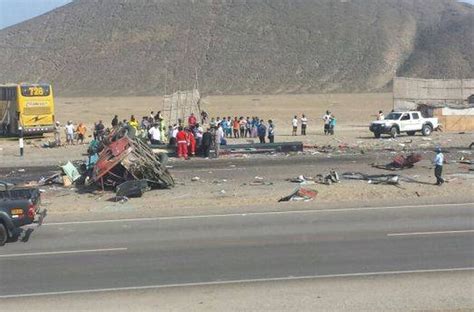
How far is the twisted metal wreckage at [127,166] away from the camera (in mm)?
20953

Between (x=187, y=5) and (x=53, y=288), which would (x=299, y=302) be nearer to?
(x=53, y=288)

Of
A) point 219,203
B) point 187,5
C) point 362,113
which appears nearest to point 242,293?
point 219,203

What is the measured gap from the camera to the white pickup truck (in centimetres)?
3922

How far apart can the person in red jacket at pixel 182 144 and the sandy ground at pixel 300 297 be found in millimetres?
19717

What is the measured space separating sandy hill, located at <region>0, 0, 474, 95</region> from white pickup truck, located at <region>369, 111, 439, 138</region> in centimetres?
7294

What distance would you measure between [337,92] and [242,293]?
102385 mm

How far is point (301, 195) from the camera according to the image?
63.0 ft

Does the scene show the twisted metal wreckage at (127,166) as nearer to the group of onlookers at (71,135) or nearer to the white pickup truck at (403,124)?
the group of onlookers at (71,135)

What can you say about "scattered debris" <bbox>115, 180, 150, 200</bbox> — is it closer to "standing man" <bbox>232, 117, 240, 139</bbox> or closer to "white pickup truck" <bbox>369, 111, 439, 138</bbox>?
"standing man" <bbox>232, 117, 240, 139</bbox>

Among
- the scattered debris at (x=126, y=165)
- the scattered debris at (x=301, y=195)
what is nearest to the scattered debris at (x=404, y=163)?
the scattered debris at (x=301, y=195)

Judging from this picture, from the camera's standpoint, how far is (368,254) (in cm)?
1201

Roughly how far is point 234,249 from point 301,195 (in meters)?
6.82

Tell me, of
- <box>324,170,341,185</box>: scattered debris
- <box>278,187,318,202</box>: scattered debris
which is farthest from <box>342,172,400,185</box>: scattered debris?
<box>278,187,318,202</box>: scattered debris

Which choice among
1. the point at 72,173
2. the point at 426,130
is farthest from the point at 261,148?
the point at 426,130
